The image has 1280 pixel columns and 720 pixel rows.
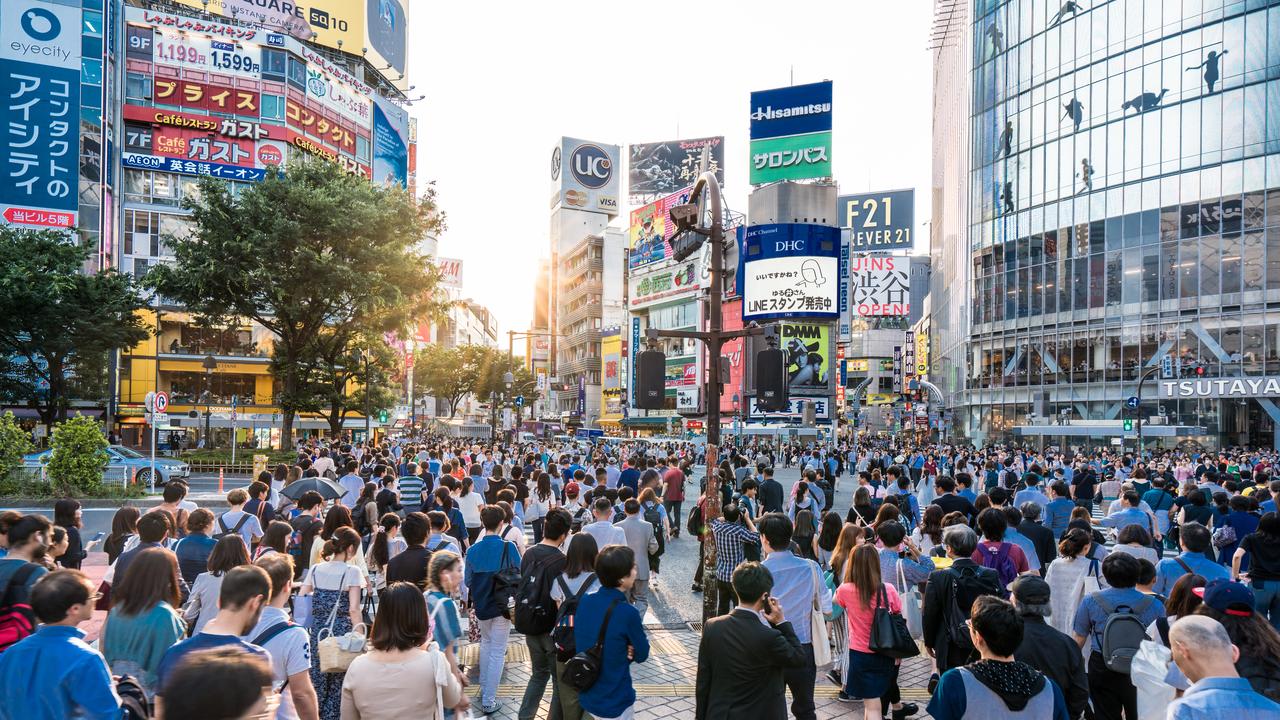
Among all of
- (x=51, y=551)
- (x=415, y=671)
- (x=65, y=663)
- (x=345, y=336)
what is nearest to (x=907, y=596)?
(x=415, y=671)

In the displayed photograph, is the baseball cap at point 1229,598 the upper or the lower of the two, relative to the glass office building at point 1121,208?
lower

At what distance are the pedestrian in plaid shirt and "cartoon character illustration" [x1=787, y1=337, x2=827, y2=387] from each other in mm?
55921

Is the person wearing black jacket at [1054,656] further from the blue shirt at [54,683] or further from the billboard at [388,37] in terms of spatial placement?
the billboard at [388,37]

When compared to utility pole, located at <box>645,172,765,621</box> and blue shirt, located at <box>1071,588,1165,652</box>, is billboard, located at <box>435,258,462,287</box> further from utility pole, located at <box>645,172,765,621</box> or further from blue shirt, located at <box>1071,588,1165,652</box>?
blue shirt, located at <box>1071,588,1165,652</box>

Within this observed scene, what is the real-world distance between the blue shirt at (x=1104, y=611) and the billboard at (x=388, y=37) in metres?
67.7

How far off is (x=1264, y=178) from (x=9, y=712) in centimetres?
5254

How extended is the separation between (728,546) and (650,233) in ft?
254

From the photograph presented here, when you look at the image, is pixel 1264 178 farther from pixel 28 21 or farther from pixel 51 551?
pixel 28 21

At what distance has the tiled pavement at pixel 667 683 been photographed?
6.98 metres

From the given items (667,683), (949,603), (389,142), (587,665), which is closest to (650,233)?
(389,142)

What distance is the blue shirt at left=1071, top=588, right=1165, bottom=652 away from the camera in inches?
205

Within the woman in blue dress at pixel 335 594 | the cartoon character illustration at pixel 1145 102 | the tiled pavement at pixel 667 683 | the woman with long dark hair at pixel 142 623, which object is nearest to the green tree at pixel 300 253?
the tiled pavement at pixel 667 683

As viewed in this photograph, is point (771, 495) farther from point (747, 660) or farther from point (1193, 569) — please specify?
point (747, 660)

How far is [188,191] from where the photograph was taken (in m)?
48.5
